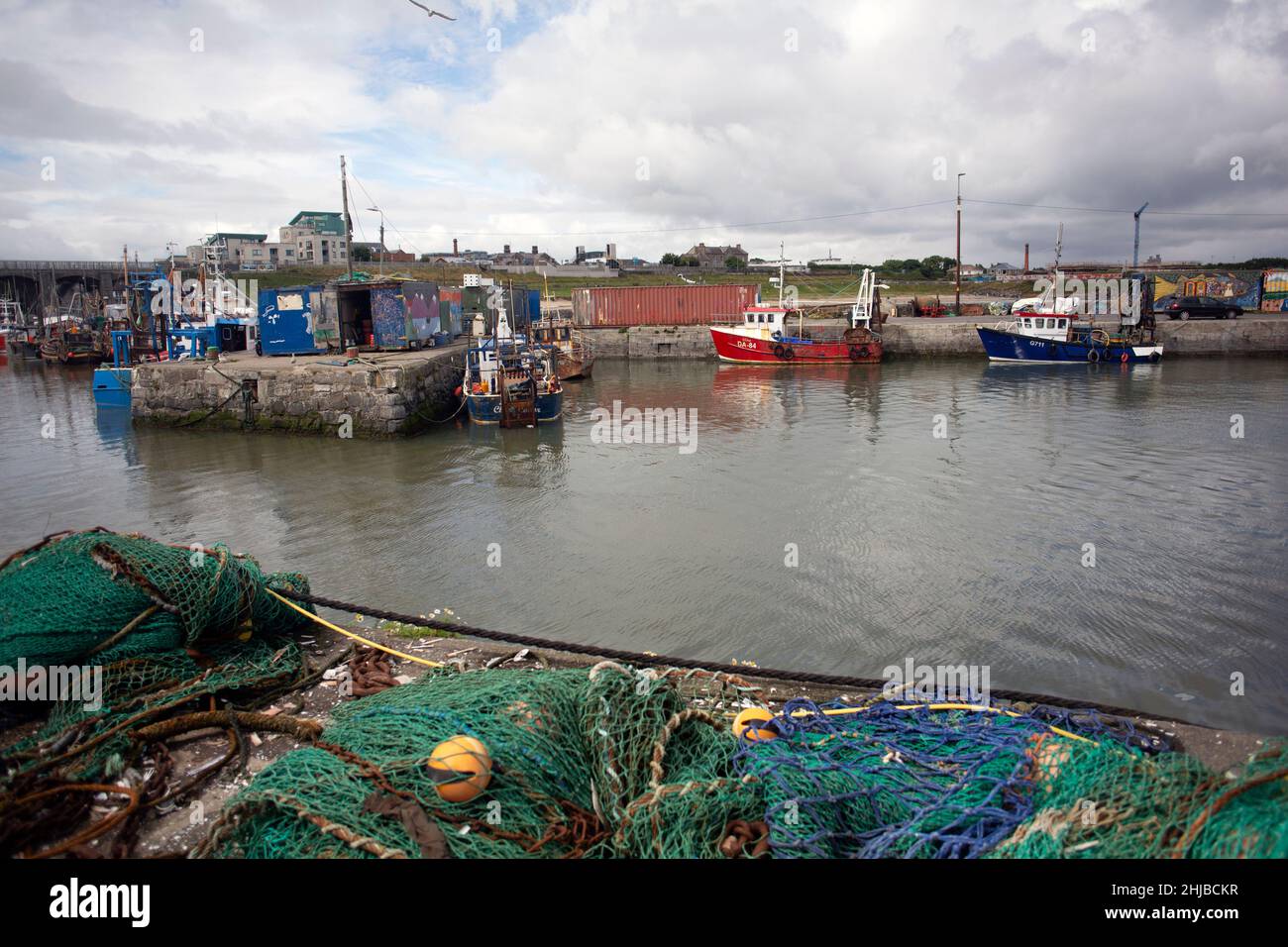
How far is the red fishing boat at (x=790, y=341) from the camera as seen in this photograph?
3781 centimetres

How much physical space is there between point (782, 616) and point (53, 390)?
3757cm

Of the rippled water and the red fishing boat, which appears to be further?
the red fishing boat

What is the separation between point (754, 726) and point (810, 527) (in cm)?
826

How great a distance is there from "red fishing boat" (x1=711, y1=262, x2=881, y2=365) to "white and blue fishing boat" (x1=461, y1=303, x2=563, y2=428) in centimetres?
1761

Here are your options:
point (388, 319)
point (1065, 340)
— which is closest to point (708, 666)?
point (388, 319)

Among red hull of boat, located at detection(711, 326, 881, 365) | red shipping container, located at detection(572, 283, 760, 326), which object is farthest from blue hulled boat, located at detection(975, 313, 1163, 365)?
red shipping container, located at detection(572, 283, 760, 326)

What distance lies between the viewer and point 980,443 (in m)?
18.5

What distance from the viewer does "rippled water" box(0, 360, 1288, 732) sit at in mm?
8031

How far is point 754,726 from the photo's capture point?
402cm

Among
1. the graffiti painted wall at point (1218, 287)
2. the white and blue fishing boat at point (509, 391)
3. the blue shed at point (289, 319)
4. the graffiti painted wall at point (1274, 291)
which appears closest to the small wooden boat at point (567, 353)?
the white and blue fishing boat at point (509, 391)

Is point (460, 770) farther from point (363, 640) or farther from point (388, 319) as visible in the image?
point (388, 319)

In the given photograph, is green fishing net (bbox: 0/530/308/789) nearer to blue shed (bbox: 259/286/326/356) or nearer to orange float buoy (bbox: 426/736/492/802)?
orange float buoy (bbox: 426/736/492/802)
